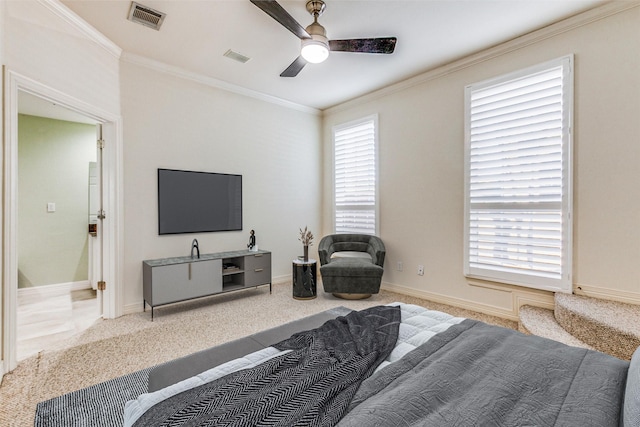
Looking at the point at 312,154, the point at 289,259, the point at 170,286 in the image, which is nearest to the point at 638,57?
the point at 312,154

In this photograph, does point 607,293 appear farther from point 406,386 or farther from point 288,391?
point 288,391

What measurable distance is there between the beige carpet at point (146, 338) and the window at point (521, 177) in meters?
0.68

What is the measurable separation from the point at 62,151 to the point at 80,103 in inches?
94.3

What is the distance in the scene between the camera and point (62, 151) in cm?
467

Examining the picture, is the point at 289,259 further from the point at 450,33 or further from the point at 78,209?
the point at 450,33

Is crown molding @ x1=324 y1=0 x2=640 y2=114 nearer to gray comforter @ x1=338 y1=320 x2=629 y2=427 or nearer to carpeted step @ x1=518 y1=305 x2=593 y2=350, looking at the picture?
carpeted step @ x1=518 y1=305 x2=593 y2=350

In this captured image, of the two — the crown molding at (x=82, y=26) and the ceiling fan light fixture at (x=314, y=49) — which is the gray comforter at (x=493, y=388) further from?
the crown molding at (x=82, y=26)

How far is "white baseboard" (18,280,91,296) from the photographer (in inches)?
173

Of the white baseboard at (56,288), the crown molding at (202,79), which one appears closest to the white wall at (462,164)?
the crown molding at (202,79)

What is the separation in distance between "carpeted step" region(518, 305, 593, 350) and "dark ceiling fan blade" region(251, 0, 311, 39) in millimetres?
3129

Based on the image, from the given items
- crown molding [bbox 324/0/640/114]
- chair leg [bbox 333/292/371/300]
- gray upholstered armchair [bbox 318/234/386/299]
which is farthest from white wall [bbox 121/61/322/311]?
crown molding [bbox 324/0/640/114]

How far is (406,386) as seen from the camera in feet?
3.54

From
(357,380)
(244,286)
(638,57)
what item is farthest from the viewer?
(244,286)

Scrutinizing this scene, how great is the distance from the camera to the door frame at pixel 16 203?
2.24 meters
